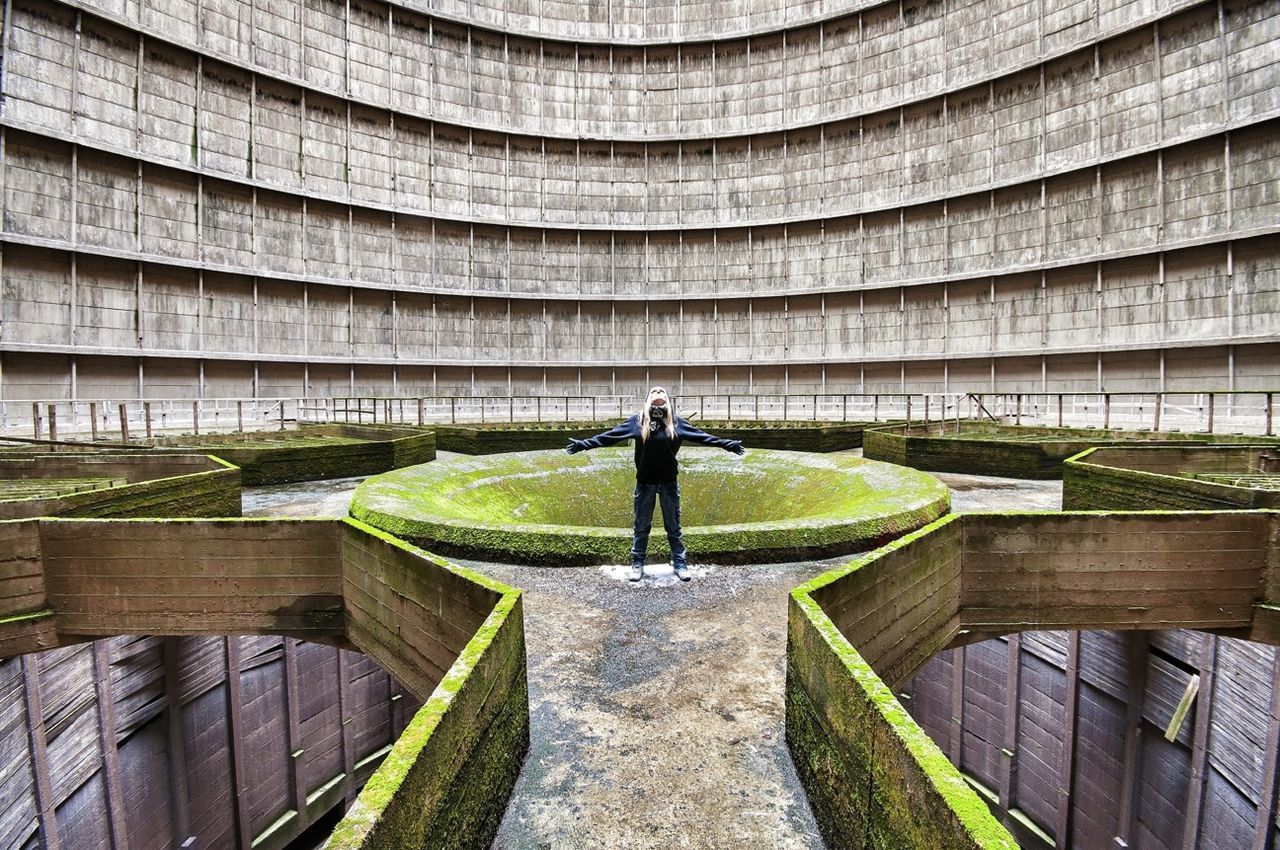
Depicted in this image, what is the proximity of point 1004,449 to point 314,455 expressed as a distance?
14.5 metres

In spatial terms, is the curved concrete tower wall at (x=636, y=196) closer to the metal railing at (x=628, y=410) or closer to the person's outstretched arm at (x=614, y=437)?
the metal railing at (x=628, y=410)

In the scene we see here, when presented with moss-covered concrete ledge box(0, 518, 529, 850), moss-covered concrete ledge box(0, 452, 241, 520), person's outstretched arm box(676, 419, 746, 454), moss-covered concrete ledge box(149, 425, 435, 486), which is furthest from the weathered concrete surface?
person's outstretched arm box(676, 419, 746, 454)

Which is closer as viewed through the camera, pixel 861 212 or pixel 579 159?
pixel 861 212

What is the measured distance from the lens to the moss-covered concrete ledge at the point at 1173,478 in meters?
7.27

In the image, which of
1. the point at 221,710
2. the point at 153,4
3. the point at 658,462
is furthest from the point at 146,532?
the point at 153,4

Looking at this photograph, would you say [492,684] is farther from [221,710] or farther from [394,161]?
[394,161]

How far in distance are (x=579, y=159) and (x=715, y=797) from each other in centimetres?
3111

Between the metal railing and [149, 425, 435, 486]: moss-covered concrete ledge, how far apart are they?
200 cm

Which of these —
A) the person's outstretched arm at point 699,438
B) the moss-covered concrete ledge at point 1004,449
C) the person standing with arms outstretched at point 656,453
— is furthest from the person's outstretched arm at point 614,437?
the moss-covered concrete ledge at point 1004,449

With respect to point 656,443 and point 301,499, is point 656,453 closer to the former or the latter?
point 656,443

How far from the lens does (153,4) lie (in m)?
21.6

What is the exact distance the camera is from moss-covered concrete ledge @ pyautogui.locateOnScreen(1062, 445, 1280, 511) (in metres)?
7.27

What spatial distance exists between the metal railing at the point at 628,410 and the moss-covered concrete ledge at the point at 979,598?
1012 cm

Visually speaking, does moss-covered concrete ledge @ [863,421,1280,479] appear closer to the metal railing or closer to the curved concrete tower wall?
the metal railing
